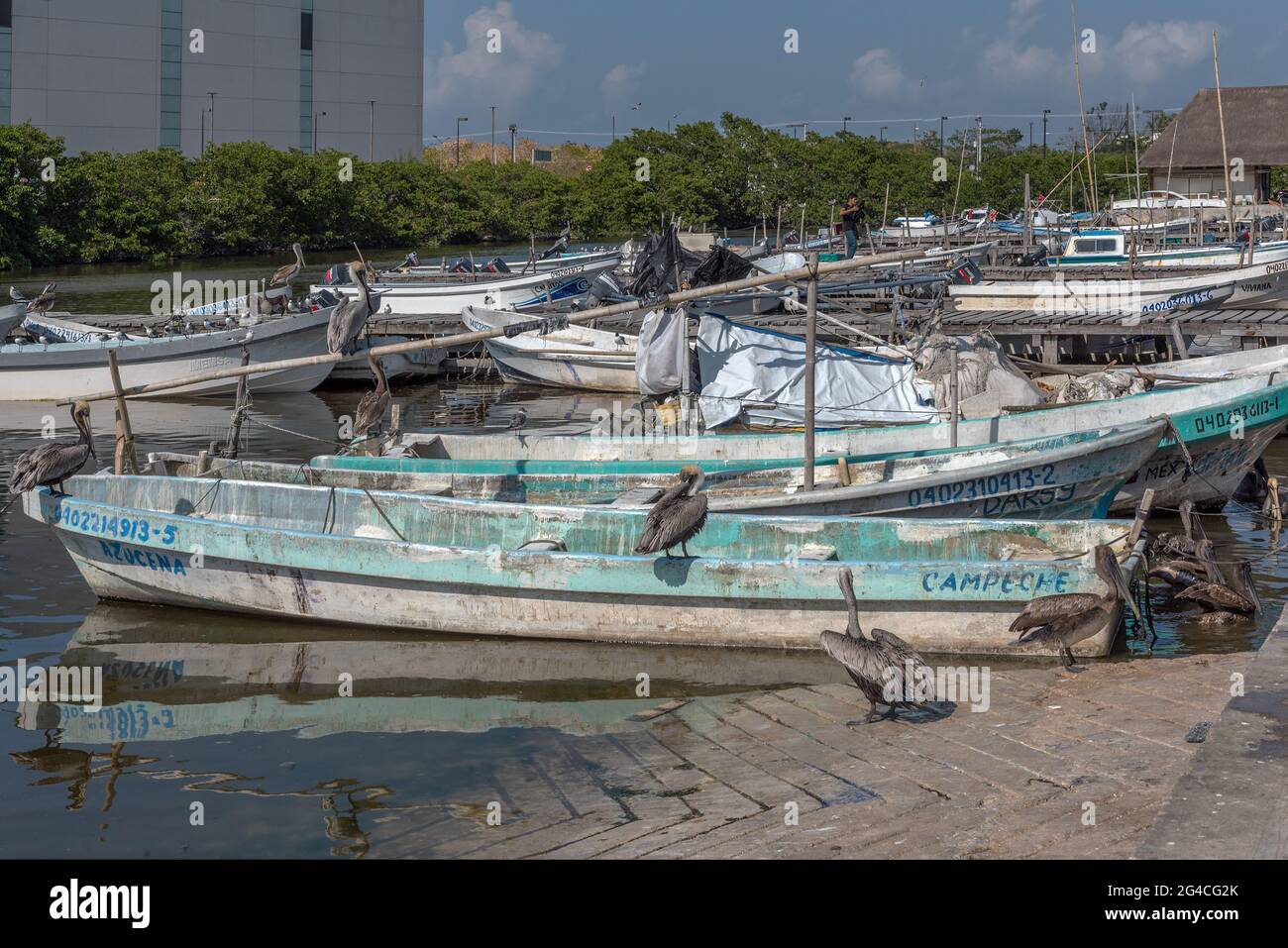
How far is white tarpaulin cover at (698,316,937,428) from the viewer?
55.6 ft

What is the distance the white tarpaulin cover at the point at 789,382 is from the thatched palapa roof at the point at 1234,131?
1384 inches

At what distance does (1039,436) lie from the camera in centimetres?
1361

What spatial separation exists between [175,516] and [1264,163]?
4607cm

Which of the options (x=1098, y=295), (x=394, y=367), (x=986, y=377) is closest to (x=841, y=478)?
(x=986, y=377)

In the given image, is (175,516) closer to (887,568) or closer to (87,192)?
(887,568)

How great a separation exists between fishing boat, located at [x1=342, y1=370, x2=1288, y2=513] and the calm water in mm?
785

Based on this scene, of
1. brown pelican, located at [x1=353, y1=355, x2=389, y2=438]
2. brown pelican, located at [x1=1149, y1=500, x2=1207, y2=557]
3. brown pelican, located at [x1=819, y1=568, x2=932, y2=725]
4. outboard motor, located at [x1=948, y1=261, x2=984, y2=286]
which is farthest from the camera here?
outboard motor, located at [x1=948, y1=261, x2=984, y2=286]

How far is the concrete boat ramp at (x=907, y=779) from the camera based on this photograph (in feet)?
19.2

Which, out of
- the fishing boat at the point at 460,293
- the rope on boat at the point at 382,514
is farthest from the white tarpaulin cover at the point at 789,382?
the fishing boat at the point at 460,293

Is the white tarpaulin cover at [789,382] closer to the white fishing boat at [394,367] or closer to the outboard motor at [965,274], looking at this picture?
the white fishing boat at [394,367]

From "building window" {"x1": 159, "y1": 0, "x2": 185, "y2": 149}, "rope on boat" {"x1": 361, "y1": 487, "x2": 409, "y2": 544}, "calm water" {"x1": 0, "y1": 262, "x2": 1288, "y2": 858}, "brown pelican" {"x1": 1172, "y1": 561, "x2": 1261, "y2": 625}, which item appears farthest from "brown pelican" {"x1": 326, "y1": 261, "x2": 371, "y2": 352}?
"building window" {"x1": 159, "y1": 0, "x2": 185, "y2": 149}

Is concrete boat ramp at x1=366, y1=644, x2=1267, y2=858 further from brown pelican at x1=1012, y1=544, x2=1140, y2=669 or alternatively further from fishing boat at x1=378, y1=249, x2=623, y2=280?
fishing boat at x1=378, y1=249, x2=623, y2=280

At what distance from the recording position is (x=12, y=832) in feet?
23.5

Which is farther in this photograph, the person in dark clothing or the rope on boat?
the person in dark clothing
